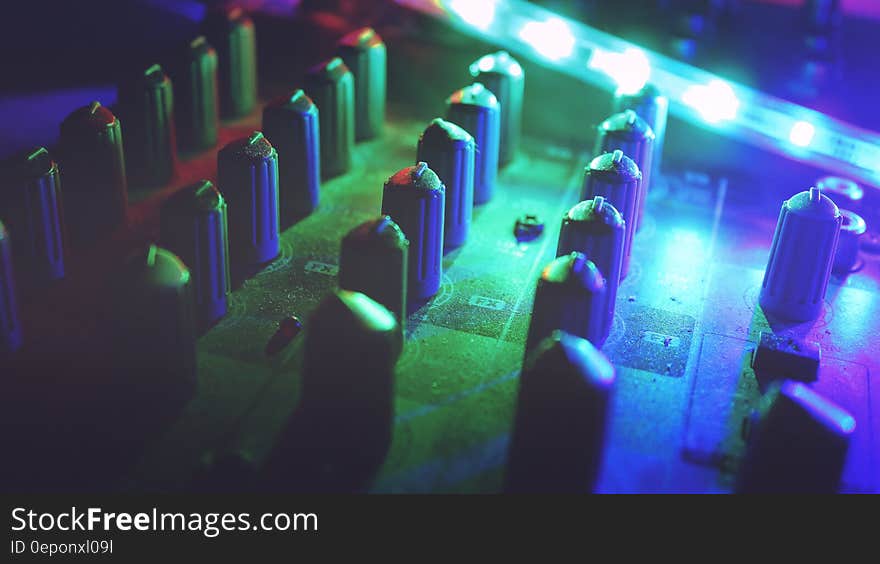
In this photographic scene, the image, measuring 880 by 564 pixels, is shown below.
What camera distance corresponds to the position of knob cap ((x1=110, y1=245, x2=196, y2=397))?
7.30 feet

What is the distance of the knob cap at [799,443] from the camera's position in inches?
80.2

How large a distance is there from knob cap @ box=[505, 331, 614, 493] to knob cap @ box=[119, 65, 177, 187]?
2.11 meters

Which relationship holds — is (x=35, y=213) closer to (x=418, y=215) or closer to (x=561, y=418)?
(x=418, y=215)

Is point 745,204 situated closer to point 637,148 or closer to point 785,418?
point 637,148

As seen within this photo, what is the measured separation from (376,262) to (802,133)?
7.24 feet

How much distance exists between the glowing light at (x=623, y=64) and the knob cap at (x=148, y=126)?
1.94 metres

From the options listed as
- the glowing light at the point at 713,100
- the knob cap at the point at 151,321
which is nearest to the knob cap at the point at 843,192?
the glowing light at the point at 713,100

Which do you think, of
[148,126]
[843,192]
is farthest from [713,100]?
[148,126]

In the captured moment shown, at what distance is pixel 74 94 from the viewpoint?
13.2ft

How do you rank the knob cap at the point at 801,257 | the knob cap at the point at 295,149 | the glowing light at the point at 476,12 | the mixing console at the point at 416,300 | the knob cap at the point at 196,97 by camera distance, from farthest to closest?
the glowing light at the point at 476,12
the knob cap at the point at 196,97
the knob cap at the point at 295,149
the knob cap at the point at 801,257
the mixing console at the point at 416,300

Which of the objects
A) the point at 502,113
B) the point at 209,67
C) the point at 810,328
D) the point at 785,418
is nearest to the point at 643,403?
the point at 785,418

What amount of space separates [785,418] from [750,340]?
A: 34.0 inches

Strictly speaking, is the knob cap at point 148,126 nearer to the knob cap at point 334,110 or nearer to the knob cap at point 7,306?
the knob cap at point 334,110

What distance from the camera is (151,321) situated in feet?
7.35
